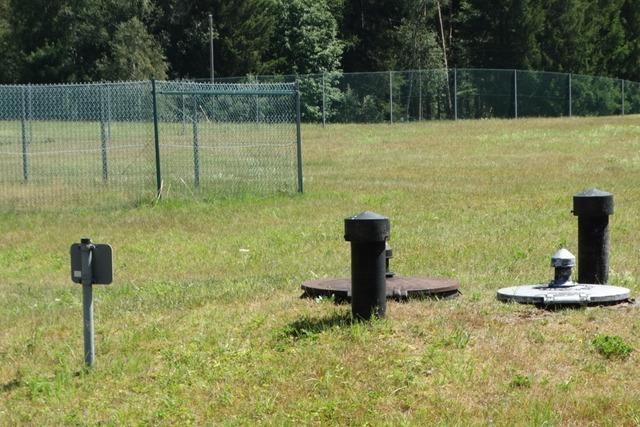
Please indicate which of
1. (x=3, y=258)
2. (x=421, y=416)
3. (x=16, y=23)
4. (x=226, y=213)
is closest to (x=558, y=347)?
(x=421, y=416)

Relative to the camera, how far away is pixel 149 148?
64.2ft

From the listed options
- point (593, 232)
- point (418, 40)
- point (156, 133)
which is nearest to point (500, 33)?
point (418, 40)

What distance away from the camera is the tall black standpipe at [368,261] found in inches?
299

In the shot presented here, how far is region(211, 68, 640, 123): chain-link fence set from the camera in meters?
45.4

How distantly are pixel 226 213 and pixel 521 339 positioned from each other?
10.5 meters

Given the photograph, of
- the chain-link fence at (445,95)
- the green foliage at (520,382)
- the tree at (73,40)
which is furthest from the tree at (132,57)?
the green foliage at (520,382)

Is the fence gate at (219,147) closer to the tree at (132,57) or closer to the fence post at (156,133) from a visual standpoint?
the fence post at (156,133)

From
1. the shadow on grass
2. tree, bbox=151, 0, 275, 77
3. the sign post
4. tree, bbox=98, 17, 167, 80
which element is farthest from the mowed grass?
tree, bbox=151, 0, 275, 77

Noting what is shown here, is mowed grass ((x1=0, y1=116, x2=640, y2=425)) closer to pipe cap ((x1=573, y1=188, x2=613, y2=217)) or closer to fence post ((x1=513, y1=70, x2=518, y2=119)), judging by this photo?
pipe cap ((x1=573, y1=188, x2=613, y2=217))

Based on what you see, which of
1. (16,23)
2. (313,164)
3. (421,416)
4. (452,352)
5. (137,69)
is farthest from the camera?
(16,23)

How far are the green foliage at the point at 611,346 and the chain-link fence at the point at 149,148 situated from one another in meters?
11.8

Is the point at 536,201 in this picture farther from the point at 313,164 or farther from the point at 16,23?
the point at 16,23

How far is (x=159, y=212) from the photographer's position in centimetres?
1773

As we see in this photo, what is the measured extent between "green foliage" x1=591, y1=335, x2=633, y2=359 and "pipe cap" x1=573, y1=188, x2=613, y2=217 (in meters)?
1.70
